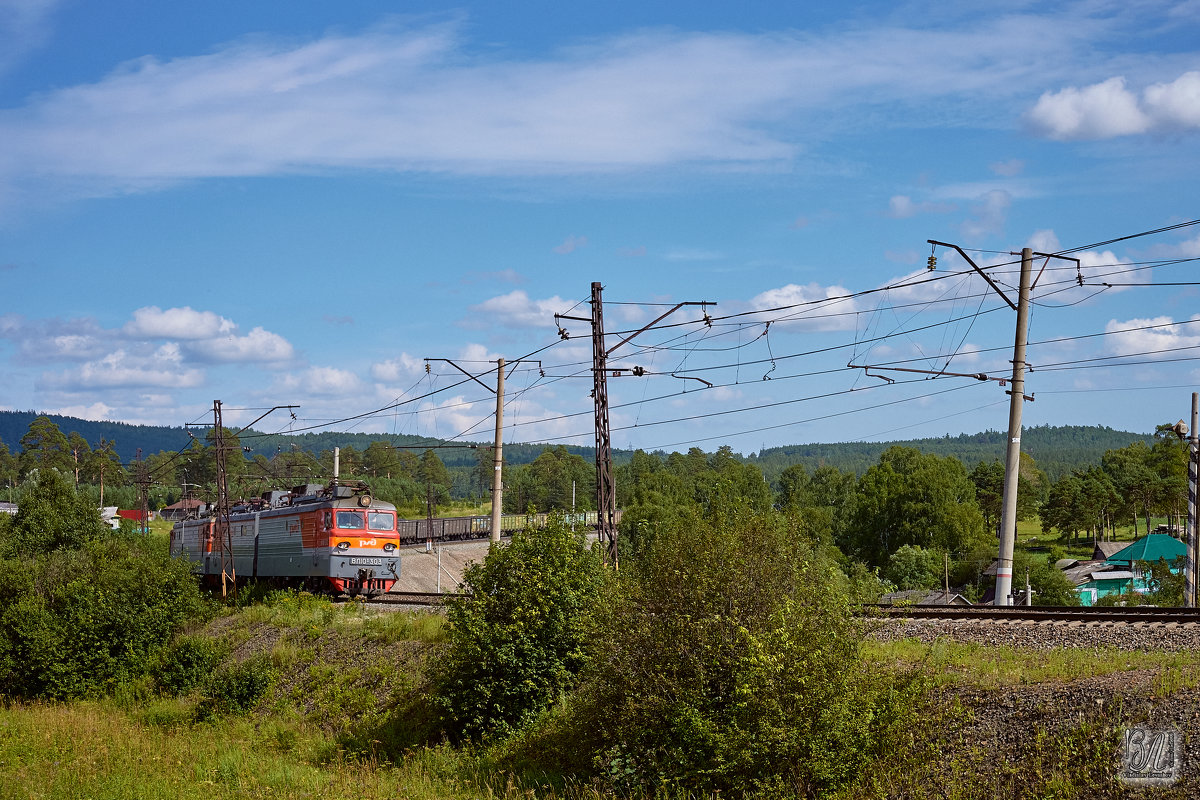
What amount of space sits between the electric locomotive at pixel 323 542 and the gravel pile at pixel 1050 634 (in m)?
24.3

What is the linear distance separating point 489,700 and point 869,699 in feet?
32.4

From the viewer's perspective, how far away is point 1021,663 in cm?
1800

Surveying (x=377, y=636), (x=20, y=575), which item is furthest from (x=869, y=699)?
(x=20, y=575)

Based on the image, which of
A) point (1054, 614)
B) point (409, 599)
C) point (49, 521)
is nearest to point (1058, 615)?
point (1054, 614)

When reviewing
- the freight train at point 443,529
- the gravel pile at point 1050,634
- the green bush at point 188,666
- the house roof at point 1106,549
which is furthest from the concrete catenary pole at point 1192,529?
the house roof at point 1106,549

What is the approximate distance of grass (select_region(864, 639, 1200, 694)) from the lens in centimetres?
1652

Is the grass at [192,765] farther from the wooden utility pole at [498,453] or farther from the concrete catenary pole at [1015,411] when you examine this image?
the concrete catenary pole at [1015,411]

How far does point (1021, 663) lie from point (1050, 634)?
234 centimetres

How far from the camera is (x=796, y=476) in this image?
142125mm

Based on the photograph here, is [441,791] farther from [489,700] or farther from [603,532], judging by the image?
[603,532]

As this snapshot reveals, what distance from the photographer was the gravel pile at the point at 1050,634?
61.5ft

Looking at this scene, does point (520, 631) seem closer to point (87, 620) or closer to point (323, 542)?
point (323, 542)

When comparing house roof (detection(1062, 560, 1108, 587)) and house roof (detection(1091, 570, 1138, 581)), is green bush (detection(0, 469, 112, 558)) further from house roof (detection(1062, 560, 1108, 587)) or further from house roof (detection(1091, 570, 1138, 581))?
house roof (detection(1091, 570, 1138, 581))

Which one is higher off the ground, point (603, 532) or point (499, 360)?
point (499, 360)
